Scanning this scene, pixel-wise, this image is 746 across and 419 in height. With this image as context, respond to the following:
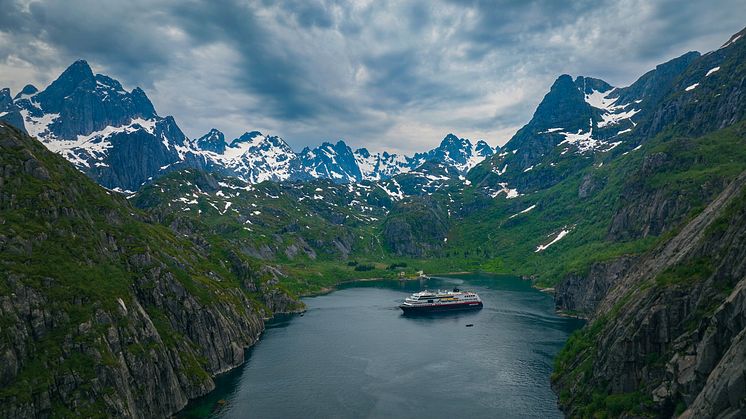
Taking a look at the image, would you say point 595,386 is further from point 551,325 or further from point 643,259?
point 551,325

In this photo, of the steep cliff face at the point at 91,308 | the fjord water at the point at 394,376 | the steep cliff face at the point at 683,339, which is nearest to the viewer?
the steep cliff face at the point at 683,339

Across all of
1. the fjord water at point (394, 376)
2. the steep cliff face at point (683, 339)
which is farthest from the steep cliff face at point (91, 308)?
the steep cliff face at point (683, 339)

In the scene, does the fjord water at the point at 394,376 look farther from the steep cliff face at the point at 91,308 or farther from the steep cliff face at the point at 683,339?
the steep cliff face at the point at 683,339

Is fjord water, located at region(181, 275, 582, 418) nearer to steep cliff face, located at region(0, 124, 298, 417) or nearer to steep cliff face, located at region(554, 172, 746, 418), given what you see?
steep cliff face, located at region(0, 124, 298, 417)

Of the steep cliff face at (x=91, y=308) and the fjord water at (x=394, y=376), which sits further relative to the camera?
the fjord water at (x=394, y=376)

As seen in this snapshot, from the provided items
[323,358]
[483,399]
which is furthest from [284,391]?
[483,399]

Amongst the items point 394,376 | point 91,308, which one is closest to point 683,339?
point 394,376
